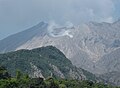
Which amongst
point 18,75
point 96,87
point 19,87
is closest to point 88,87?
point 96,87

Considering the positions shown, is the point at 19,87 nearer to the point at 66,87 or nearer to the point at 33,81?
the point at 33,81

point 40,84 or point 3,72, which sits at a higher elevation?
point 3,72

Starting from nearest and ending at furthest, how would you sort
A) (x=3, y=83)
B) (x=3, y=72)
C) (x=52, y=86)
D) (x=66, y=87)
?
(x=3, y=83) → (x=52, y=86) → (x=3, y=72) → (x=66, y=87)

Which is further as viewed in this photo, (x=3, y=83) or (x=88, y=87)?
(x=88, y=87)

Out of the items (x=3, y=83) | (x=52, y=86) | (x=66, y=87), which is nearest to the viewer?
(x=3, y=83)

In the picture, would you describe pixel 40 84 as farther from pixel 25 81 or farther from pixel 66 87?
pixel 66 87

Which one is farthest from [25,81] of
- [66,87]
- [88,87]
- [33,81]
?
[88,87]

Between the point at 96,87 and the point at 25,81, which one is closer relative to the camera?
the point at 25,81

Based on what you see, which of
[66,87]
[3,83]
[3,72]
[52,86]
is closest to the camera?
[3,83]

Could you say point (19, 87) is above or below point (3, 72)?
below
